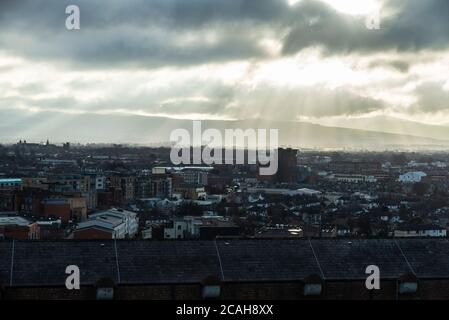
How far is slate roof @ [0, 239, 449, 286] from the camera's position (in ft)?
56.1

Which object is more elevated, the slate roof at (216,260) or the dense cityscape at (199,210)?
the slate roof at (216,260)

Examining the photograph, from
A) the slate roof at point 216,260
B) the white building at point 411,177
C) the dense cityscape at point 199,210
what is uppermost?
the slate roof at point 216,260

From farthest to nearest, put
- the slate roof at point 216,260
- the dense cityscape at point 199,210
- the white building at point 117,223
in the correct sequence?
1. the dense cityscape at point 199,210
2. the white building at point 117,223
3. the slate roof at point 216,260

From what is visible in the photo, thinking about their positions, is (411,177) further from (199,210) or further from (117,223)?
(117,223)

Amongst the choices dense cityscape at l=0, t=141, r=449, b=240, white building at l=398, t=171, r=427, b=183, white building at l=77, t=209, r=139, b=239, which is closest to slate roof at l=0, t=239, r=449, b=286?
dense cityscape at l=0, t=141, r=449, b=240

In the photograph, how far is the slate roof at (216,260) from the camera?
674 inches

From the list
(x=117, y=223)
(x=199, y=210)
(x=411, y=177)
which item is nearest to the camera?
(x=117, y=223)

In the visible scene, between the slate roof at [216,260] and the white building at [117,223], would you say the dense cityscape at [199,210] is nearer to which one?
the white building at [117,223]

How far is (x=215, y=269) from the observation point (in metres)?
17.8

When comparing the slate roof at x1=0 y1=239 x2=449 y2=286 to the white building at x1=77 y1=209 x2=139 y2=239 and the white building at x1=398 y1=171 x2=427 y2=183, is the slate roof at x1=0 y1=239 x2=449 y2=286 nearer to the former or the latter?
the white building at x1=77 y1=209 x2=139 y2=239

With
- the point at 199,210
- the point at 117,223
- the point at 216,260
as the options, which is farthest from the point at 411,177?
the point at 216,260

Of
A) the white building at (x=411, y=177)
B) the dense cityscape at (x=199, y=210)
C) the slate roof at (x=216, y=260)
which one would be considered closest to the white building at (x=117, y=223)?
the dense cityscape at (x=199, y=210)

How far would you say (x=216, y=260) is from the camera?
59.4ft
